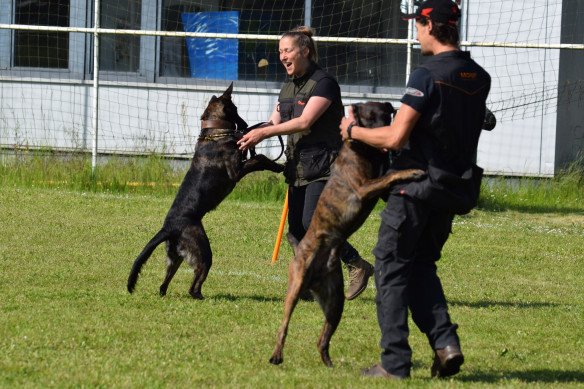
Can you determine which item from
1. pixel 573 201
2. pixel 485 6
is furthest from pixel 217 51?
pixel 573 201

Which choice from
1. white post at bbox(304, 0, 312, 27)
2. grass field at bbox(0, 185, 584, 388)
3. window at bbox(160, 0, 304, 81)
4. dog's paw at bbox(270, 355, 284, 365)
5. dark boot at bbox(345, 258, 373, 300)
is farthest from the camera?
window at bbox(160, 0, 304, 81)

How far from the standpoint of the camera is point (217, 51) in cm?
1526

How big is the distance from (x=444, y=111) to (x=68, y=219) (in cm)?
713

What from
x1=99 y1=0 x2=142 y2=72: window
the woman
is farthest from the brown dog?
x1=99 y1=0 x2=142 y2=72: window

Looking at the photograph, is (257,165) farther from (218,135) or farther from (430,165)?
(430,165)

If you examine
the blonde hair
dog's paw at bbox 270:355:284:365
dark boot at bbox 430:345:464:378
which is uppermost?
the blonde hair

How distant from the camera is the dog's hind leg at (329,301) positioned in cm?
576

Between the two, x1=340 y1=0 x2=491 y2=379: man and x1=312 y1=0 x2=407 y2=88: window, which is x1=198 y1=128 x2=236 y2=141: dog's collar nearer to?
x1=340 y1=0 x2=491 y2=379: man

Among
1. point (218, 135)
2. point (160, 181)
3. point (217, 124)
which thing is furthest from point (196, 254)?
point (160, 181)

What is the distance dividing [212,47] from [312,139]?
8143 mm

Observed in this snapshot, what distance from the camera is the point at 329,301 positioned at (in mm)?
5773

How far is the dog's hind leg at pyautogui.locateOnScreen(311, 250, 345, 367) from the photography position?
5.76m

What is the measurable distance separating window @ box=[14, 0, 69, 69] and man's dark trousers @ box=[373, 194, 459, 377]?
36.6 feet

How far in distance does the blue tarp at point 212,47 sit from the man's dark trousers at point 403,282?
33.1ft
